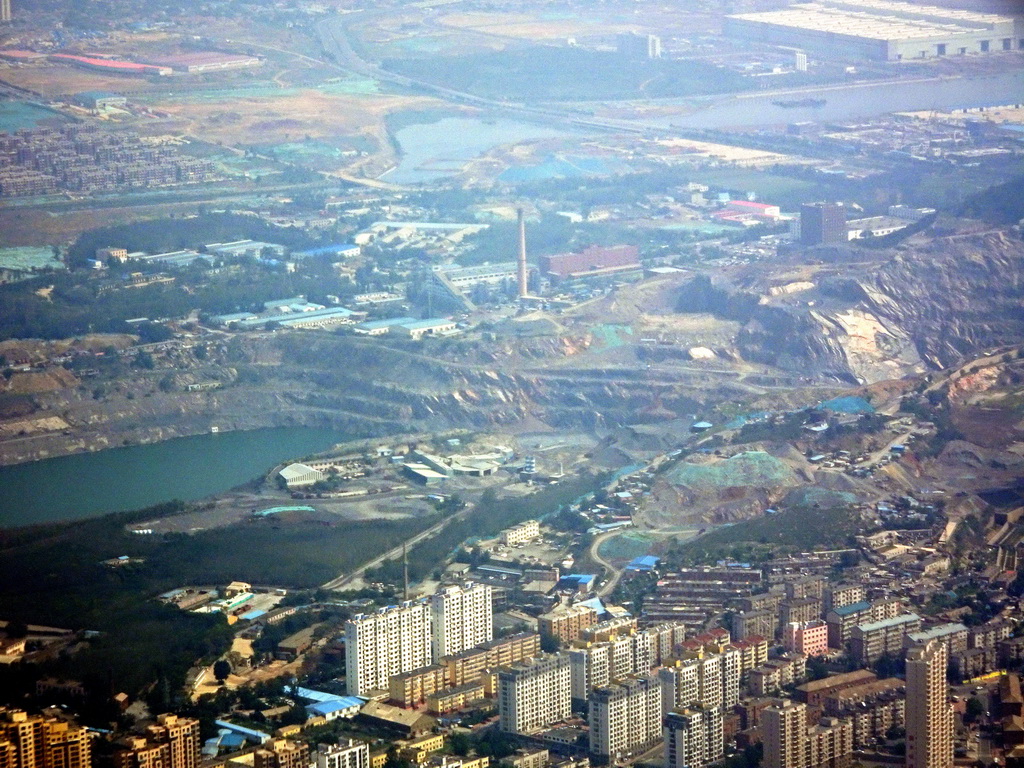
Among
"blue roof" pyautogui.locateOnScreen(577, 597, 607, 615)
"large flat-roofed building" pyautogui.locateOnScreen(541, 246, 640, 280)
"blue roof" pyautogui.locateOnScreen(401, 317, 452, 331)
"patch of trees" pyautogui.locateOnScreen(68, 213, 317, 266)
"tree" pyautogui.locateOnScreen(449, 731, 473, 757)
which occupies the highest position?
"tree" pyautogui.locateOnScreen(449, 731, 473, 757)

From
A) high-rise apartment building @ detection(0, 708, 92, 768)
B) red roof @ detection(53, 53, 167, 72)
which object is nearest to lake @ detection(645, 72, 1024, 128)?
red roof @ detection(53, 53, 167, 72)

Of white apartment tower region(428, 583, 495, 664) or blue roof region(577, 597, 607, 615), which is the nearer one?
white apartment tower region(428, 583, 495, 664)

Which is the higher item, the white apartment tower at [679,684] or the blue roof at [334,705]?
the white apartment tower at [679,684]

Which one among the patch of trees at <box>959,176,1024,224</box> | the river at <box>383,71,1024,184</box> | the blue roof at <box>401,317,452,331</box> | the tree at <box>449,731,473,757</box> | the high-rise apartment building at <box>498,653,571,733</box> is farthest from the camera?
the river at <box>383,71,1024,184</box>

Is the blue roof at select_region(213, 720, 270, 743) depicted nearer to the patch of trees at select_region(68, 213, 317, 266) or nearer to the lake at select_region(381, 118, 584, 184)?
the patch of trees at select_region(68, 213, 317, 266)

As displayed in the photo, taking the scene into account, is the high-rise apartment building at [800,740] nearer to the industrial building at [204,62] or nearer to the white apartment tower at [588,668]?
the white apartment tower at [588,668]

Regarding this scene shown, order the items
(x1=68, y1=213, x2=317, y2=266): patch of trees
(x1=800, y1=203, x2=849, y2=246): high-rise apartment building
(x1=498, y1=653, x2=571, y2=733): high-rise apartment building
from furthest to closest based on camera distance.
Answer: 1. (x1=68, y1=213, x2=317, y2=266): patch of trees
2. (x1=800, y1=203, x2=849, y2=246): high-rise apartment building
3. (x1=498, y1=653, x2=571, y2=733): high-rise apartment building

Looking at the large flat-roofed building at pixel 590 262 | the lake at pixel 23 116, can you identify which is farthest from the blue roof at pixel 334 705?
the lake at pixel 23 116

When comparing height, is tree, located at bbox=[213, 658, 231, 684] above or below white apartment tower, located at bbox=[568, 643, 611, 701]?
below
